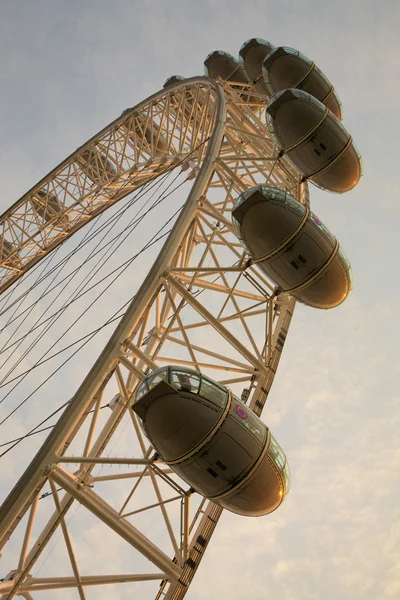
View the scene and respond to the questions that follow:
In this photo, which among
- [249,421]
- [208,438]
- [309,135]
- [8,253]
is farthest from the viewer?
[8,253]

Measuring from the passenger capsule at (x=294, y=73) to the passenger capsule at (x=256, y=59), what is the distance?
231 centimetres

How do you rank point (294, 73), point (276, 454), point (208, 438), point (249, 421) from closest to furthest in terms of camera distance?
1. point (208, 438)
2. point (249, 421)
3. point (276, 454)
4. point (294, 73)

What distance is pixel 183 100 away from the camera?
19234 millimetres

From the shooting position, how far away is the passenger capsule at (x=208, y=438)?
274 inches

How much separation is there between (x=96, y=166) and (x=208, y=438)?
831 inches

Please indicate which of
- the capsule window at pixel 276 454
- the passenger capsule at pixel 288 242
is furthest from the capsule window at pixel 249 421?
the passenger capsule at pixel 288 242

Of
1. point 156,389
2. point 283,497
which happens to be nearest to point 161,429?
point 156,389

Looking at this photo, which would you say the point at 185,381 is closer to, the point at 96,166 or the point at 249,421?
the point at 249,421

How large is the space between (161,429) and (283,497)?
2.23m

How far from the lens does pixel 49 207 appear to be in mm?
27516

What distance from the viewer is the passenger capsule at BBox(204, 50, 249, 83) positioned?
21469mm

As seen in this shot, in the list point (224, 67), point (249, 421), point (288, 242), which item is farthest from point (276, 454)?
point (224, 67)

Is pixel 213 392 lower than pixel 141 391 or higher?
lower

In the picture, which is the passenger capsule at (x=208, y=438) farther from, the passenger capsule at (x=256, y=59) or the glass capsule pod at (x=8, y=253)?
the glass capsule pod at (x=8, y=253)
